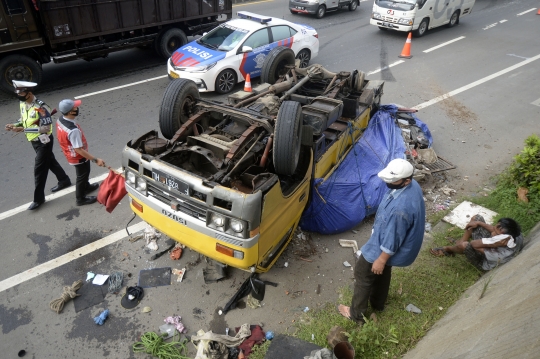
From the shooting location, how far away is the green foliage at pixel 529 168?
539 centimetres

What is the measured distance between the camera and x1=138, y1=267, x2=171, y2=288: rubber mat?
14.6ft

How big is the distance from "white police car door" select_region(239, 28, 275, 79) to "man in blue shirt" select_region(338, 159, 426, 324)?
22.6 feet

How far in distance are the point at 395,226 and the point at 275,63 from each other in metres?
4.75

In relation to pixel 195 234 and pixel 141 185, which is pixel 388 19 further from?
pixel 195 234

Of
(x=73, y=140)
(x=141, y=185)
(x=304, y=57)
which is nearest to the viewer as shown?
(x=141, y=185)

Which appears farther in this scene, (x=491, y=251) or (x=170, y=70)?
(x=170, y=70)

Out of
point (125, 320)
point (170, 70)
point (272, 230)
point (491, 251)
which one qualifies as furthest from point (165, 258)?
point (170, 70)

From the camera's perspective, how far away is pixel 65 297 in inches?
164

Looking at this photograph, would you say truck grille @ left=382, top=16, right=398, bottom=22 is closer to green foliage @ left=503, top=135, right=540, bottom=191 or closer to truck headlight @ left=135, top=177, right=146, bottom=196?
green foliage @ left=503, top=135, right=540, bottom=191

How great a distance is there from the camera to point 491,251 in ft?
14.0

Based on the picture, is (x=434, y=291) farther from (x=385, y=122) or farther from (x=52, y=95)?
(x=52, y=95)

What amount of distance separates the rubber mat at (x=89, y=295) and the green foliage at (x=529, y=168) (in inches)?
226

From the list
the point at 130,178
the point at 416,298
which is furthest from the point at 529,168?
the point at 130,178

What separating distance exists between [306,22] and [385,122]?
10.3 metres
